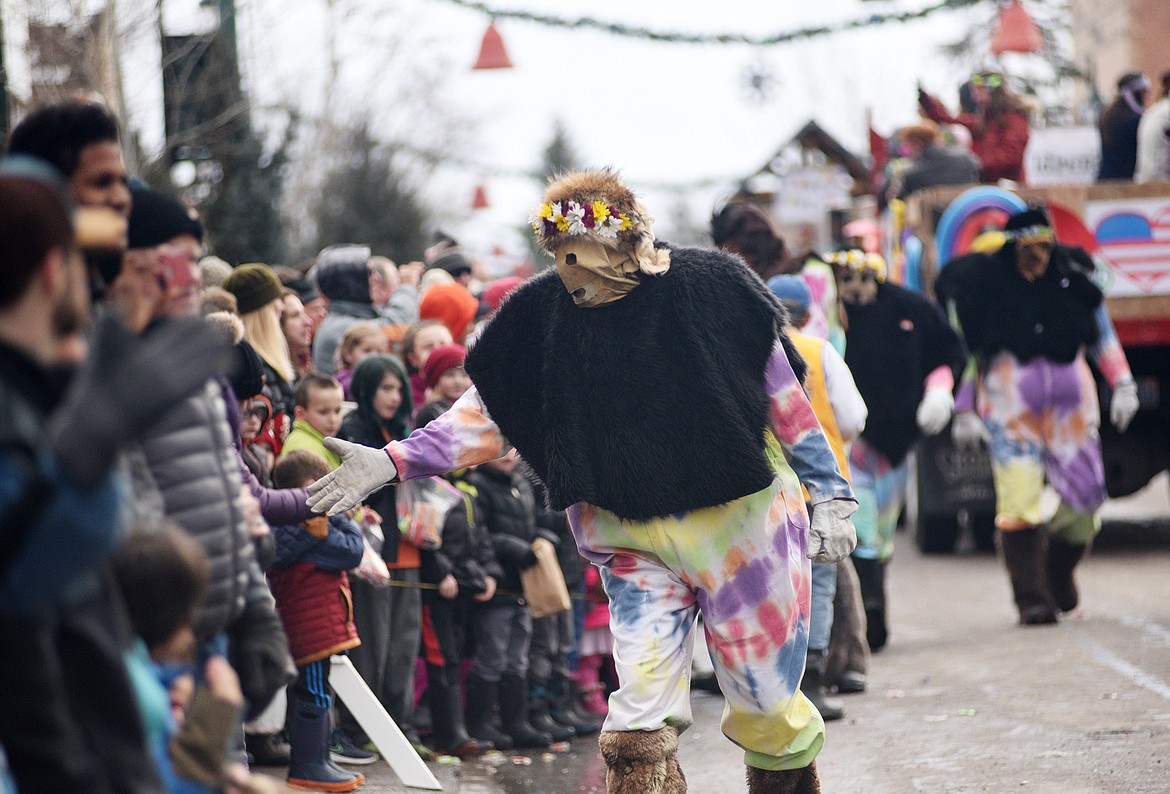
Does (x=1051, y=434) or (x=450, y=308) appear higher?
(x=450, y=308)

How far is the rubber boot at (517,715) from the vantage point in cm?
715

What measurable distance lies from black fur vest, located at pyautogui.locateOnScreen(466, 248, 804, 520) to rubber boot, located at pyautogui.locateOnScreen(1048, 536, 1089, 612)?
506cm

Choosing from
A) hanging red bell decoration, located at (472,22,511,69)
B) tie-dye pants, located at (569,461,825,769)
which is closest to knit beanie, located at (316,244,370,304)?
tie-dye pants, located at (569,461,825,769)

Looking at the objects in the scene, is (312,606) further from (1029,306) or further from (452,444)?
(1029,306)

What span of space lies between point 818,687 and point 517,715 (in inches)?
52.7

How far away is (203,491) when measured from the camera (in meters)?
3.52

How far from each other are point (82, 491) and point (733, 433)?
2499 mm

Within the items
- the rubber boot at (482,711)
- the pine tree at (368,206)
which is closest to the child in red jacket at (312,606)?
the rubber boot at (482,711)

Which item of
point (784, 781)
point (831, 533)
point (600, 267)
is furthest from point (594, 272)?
point (784, 781)

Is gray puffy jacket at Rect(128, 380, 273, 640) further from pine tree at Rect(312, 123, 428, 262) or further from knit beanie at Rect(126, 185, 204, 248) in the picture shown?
pine tree at Rect(312, 123, 428, 262)

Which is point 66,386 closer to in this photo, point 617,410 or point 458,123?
point 617,410

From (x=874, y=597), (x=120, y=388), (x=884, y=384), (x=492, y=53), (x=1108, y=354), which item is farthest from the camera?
(x=492, y=53)

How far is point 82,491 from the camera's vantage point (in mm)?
2711

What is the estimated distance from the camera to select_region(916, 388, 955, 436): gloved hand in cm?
920
